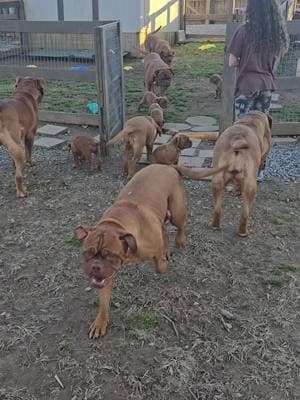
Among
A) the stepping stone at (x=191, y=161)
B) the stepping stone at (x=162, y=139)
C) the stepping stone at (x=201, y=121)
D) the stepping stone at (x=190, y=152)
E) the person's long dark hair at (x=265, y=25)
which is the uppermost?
the person's long dark hair at (x=265, y=25)

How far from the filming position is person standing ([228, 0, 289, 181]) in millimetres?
4934

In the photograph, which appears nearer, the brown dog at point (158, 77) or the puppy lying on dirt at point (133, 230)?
the puppy lying on dirt at point (133, 230)

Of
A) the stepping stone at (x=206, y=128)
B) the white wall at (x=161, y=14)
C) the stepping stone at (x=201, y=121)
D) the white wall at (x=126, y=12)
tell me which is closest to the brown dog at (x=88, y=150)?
the stepping stone at (x=206, y=128)

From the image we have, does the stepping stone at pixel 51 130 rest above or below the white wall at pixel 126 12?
below

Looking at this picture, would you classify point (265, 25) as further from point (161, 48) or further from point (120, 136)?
point (161, 48)

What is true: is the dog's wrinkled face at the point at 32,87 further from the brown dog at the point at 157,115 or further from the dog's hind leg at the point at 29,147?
the brown dog at the point at 157,115

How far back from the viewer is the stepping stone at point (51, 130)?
737 cm

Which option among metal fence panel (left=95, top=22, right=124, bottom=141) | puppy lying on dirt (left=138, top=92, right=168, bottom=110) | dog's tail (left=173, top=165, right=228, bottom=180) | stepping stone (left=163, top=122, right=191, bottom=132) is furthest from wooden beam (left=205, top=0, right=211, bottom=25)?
dog's tail (left=173, top=165, right=228, bottom=180)

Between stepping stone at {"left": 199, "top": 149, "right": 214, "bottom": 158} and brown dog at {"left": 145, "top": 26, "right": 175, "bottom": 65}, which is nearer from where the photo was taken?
stepping stone at {"left": 199, "top": 149, "right": 214, "bottom": 158}

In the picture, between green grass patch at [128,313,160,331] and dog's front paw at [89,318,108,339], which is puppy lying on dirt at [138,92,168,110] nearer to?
green grass patch at [128,313,160,331]

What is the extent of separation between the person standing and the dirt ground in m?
1.36

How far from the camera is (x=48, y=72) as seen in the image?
7211 mm

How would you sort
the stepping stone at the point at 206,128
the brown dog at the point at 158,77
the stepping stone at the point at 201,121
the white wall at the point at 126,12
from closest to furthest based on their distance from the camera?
the stepping stone at the point at 206,128 < the stepping stone at the point at 201,121 < the brown dog at the point at 158,77 < the white wall at the point at 126,12

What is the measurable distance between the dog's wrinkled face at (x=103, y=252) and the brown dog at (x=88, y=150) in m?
3.34
